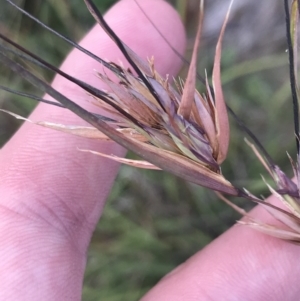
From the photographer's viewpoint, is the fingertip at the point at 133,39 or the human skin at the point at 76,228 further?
the fingertip at the point at 133,39

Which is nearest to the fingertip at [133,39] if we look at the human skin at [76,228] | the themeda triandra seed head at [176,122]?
the human skin at [76,228]

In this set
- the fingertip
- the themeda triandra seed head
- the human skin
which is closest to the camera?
the themeda triandra seed head

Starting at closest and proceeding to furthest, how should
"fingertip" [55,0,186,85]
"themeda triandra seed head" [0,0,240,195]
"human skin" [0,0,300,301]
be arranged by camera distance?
"themeda triandra seed head" [0,0,240,195] → "human skin" [0,0,300,301] → "fingertip" [55,0,186,85]

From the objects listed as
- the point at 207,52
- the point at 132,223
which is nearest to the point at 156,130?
the point at 132,223

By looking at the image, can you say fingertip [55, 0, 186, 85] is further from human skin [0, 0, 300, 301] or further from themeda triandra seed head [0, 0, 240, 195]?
themeda triandra seed head [0, 0, 240, 195]

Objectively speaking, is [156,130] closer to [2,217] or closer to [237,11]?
[2,217]

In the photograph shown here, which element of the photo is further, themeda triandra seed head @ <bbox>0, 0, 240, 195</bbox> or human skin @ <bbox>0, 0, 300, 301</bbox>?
human skin @ <bbox>0, 0, 300, 301</bbox>

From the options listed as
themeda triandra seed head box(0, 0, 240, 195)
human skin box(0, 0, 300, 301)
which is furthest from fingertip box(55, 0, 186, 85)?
themeda triandra seed head box(0, 0, 240, 195)

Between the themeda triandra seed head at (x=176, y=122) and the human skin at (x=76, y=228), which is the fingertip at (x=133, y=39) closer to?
the human skin at (x=76, y=228)

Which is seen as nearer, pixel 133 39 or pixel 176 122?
pixel 176 122
